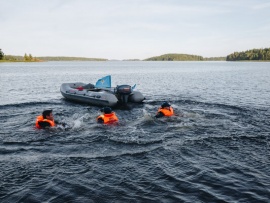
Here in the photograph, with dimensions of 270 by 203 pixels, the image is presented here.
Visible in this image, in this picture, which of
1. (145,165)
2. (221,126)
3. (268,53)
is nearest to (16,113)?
(145,165)

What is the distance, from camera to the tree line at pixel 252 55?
14788 cm

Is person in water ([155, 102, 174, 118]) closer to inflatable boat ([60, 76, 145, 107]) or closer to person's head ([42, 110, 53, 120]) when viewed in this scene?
inflatable boat ([60, 76, 145, 107])

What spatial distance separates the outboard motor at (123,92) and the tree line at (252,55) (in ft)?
490

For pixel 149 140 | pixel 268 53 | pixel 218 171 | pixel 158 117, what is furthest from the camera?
pixel 268 53

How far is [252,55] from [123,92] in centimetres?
16196

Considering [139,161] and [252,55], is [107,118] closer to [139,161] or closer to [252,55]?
[139,161]

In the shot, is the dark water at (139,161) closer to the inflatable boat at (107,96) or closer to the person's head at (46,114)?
the person's head at (46,114)

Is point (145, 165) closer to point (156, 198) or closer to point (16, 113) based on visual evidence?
point (156, 198)

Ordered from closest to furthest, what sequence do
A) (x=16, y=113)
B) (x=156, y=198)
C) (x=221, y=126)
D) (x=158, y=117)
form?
(x=156, y=198)
(x=221, y=126)
(x=158, y=117)
(x=16, y=113)

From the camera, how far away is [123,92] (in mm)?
17578

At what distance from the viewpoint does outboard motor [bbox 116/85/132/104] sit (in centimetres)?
1759

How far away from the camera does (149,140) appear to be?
1015cm

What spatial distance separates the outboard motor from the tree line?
149421mm

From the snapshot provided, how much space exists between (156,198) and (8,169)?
449 cm
